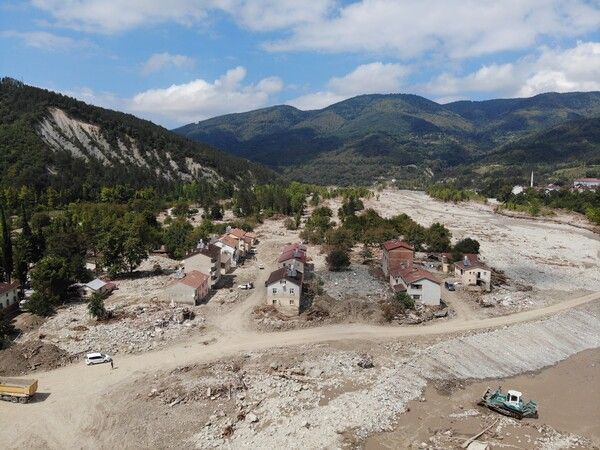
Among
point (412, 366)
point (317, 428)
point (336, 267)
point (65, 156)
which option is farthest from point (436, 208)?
point (317, 428)

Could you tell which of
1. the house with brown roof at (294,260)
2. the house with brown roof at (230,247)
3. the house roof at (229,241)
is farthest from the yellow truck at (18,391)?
the house roof at (229,241)

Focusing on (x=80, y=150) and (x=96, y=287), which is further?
(x=80, y=150)

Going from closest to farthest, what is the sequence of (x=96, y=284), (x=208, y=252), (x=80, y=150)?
(x=96, y=284) → (x=208, y=252) → (x=80, y=150)

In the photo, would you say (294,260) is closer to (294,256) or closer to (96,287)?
(294,256)

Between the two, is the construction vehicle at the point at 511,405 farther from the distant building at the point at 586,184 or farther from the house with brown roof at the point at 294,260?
the distant building at the point at 586,184

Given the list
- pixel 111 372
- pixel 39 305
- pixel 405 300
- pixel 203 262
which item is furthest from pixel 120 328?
pixel 405 300
